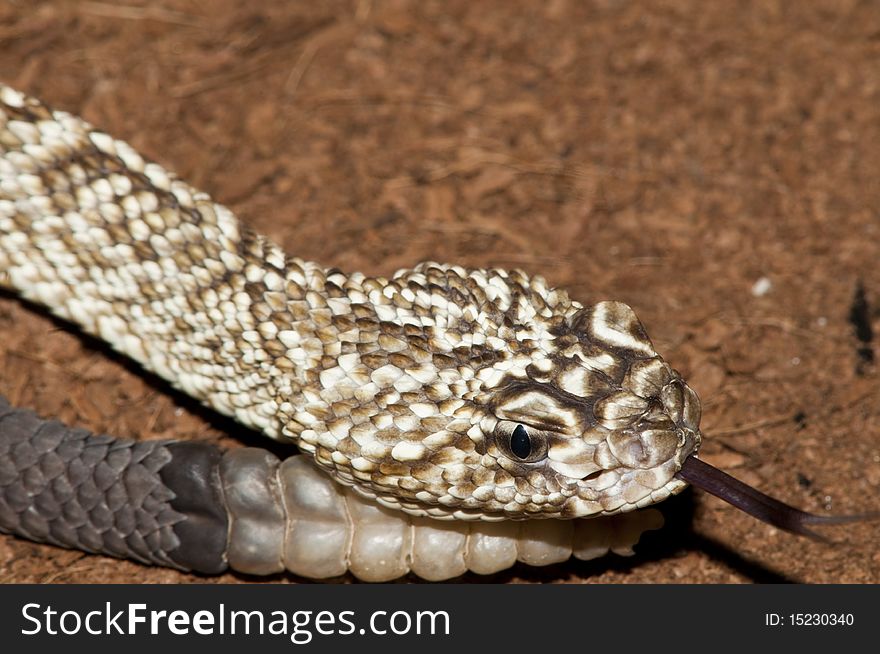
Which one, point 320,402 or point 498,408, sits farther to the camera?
point 320,402

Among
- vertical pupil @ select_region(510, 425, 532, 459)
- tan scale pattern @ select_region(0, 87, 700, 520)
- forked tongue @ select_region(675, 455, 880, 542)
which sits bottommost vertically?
forked tongue @ select_region(675, 455, 880, 542)

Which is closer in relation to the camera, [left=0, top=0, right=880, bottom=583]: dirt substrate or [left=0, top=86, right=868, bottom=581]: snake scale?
[left=0, top=86, right=868, bottom=581]: snake scale

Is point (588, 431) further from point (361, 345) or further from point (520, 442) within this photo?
point (361, 345)

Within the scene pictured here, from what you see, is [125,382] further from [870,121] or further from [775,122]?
[870,121]

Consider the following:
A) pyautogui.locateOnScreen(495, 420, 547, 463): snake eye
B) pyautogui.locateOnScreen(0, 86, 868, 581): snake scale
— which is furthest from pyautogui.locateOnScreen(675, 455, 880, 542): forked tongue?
pyautogui.locateOnScreen(495, 420, 547, 463): snake eye

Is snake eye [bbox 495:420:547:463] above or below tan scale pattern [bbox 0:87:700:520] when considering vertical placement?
below

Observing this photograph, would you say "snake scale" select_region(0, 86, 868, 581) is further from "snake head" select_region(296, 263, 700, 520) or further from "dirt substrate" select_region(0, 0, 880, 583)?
"dirt substrate" select_region(0, 0, 880, 583)

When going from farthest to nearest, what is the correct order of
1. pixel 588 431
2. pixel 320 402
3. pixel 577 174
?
pixel 577 174, pixel 320 402, pixel 588 431

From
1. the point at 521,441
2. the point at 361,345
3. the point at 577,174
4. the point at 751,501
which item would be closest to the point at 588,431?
the point at 521,441

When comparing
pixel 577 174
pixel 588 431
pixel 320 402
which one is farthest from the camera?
pixel 577 174
